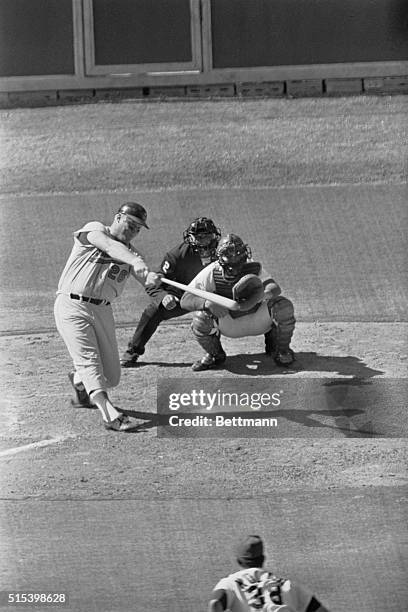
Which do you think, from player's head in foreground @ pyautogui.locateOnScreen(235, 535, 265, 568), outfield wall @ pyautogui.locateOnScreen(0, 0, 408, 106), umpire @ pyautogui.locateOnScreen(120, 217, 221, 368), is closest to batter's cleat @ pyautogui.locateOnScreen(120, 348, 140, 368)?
umpire @ pyautogui.locateOnScreen(120, 217, 221, 368)

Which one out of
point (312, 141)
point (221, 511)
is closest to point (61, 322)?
point (221, 511)

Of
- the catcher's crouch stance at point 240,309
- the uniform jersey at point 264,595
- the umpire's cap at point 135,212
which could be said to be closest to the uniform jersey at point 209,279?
the catcher's crouch stance at point 240,309

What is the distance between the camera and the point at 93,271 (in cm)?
593

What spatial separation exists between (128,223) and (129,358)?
0.94 meters

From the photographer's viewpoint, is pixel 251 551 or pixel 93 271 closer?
pixel 251 551

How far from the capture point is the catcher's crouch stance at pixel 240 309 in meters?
6.21

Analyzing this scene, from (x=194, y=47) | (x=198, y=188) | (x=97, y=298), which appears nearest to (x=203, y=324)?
(x=97, y=298)

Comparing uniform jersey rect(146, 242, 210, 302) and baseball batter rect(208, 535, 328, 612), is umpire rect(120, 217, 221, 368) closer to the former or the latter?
uniform jersey rect(146, 242, 210, 302)

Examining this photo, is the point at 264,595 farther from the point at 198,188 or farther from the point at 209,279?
the point at 198,188

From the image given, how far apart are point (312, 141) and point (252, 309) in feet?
3.74

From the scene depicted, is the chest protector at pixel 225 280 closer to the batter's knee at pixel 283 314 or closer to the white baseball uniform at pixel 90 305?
the batter's knee at pixel 283 314

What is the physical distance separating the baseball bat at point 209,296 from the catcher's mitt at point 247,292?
60 millimetres

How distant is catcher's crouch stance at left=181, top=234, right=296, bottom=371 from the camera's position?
6.21 metres

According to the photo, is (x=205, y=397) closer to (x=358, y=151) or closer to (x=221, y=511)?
(x=221, y=511)
